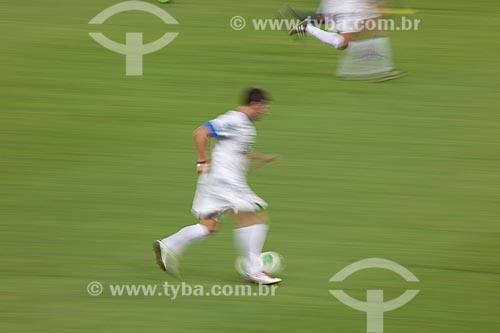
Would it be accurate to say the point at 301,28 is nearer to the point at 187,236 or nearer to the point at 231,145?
the point at 231,145

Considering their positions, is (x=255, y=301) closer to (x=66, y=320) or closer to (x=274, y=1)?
(x=66, y=320)

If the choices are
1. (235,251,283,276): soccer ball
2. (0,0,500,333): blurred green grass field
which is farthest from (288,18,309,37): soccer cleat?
(235,251,283,276): soccer ball

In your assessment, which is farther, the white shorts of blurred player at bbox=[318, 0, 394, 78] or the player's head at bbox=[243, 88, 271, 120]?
the white shorts of blurred player at bbox=[318, 0, 394, 78]

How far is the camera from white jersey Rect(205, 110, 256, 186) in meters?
9.72

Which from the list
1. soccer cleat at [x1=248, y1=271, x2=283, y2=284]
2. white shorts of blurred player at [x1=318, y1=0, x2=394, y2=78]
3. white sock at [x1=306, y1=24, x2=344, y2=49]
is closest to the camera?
soccer cleat at [x1=248, y1=271, x2=283, y2=284]

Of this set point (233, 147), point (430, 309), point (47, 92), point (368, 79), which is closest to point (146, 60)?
point (47, 92)

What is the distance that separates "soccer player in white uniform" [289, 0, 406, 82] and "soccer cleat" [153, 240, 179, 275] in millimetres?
7224

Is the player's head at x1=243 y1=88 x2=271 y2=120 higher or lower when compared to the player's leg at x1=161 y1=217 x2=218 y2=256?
higher

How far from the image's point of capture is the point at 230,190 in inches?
383

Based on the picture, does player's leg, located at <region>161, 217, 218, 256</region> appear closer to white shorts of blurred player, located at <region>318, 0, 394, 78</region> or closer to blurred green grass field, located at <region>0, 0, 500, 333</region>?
blurred green grass field, located at <region>0, 0, 500, 333</region>

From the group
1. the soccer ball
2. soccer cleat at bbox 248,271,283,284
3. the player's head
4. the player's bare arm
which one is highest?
the player's head

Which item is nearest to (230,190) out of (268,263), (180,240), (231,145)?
(231,145)

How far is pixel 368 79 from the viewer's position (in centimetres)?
1647

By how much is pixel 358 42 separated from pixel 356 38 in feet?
0.25
